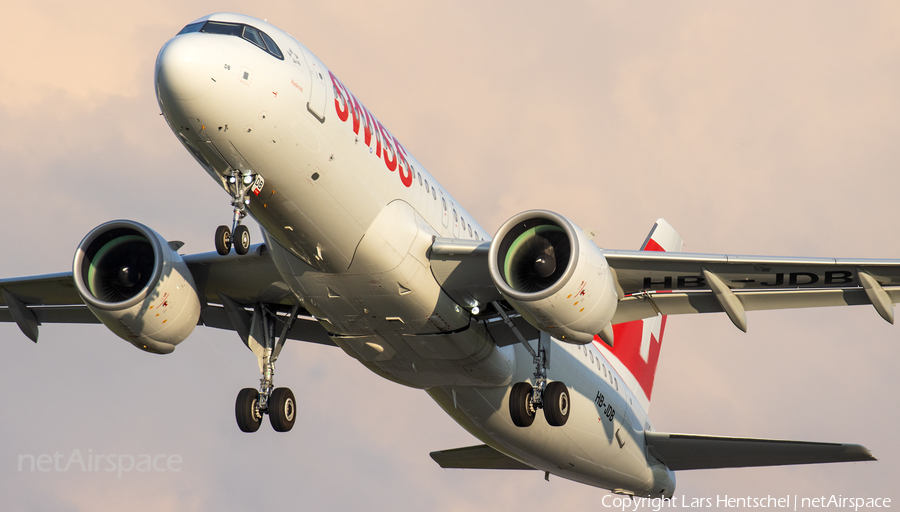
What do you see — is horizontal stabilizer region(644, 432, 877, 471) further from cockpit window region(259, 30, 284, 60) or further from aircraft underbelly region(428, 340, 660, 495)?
cockpit window region(259, 30, 284, 60)

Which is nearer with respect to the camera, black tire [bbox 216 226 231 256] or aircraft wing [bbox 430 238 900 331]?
black tire [bbox 216 226 231 256]

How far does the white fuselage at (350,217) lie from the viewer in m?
14.5

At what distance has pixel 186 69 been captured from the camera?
45.9 ft

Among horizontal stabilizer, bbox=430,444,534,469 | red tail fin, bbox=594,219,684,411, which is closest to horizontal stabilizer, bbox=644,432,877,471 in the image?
red tail fin, bbox=594,219,684,411

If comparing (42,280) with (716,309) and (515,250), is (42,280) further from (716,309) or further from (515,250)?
(716,309)

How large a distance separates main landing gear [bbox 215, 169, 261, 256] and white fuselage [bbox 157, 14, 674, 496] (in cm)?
15

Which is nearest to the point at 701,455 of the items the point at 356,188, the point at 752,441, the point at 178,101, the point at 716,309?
the point at 752,441

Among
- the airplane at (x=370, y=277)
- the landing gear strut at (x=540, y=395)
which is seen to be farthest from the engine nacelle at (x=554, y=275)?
the landing gear strut at (x=540, y=395)

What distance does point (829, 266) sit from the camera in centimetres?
1794

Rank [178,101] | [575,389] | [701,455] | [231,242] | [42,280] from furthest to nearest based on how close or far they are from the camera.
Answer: [701,455], [575,389], [42,280], [231,242], [178,101]

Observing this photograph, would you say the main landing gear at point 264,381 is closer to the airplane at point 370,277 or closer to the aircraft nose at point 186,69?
the airplane at point 370,277

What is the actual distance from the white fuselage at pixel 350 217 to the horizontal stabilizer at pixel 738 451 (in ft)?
12.5

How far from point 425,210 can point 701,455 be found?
1253 cm

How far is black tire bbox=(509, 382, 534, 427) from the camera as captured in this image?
795 inches
